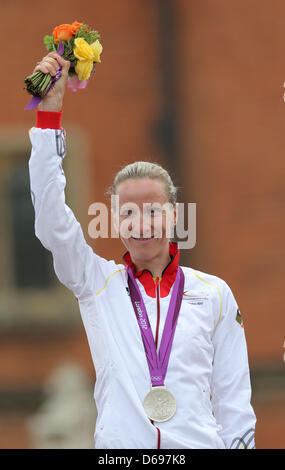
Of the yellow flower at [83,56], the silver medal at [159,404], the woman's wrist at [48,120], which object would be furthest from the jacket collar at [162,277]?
the yellow flower at [83,56]

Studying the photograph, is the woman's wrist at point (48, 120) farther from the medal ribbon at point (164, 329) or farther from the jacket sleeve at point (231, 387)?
the jacket sleeve at point (231, 387)

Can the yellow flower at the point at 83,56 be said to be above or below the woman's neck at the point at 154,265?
above

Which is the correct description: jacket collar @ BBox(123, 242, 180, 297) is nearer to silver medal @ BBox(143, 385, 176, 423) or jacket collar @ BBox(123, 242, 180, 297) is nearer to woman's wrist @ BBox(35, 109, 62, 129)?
silver medal @ BBox(143, 385, 176, 423)

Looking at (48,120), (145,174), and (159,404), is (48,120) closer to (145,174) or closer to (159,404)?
(145,174)

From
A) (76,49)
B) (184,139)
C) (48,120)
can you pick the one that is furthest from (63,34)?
(184,139)

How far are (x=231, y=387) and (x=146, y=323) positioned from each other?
14.1 inches

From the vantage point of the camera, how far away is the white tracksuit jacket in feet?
9.14

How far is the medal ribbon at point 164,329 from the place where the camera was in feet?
9.18

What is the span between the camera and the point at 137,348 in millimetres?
2846

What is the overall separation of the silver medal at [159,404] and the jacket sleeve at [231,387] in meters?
0.25

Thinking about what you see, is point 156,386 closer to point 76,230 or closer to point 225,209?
point 76,230

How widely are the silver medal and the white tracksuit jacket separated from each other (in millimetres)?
21
